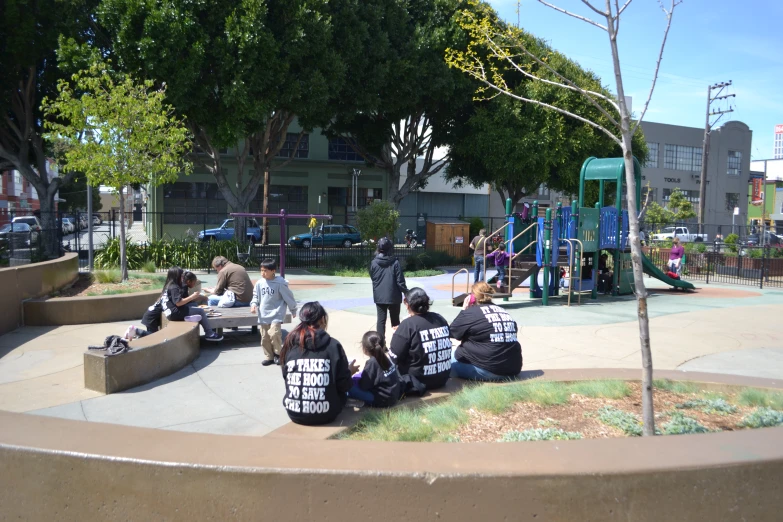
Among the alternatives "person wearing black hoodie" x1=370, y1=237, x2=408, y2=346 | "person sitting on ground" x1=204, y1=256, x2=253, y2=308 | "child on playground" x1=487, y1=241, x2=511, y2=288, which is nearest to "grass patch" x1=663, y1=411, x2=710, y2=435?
"person wearing black hoodie" x1=370, y1=237, x2=408, y2=346

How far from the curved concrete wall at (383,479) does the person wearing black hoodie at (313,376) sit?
1.84 m

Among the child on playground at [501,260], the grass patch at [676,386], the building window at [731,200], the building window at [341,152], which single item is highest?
the building window at [341,152]

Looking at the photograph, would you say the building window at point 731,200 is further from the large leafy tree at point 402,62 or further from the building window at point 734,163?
the large leafy tree at point 402,62

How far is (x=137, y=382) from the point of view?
7.00m

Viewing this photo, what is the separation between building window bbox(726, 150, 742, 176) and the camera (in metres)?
61.0

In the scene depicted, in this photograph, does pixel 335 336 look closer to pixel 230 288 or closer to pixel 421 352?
pixel 230 288

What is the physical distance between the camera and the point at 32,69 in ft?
78.9

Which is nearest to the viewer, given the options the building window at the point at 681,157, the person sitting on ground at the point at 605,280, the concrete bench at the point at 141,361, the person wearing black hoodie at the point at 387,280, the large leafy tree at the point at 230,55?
the concrete bench at the point at 141,361

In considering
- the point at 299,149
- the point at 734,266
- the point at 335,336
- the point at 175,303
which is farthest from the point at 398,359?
the point at 299,149

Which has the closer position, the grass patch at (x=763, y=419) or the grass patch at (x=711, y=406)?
the grass patch at (x=763, y=419)

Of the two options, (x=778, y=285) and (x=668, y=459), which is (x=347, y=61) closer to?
(x=778, y=285)

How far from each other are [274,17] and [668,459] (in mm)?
20306

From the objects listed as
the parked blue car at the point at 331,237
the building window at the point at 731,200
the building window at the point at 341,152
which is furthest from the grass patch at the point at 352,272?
the building window at the point at 731,200

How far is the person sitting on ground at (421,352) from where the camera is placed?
231 inches
